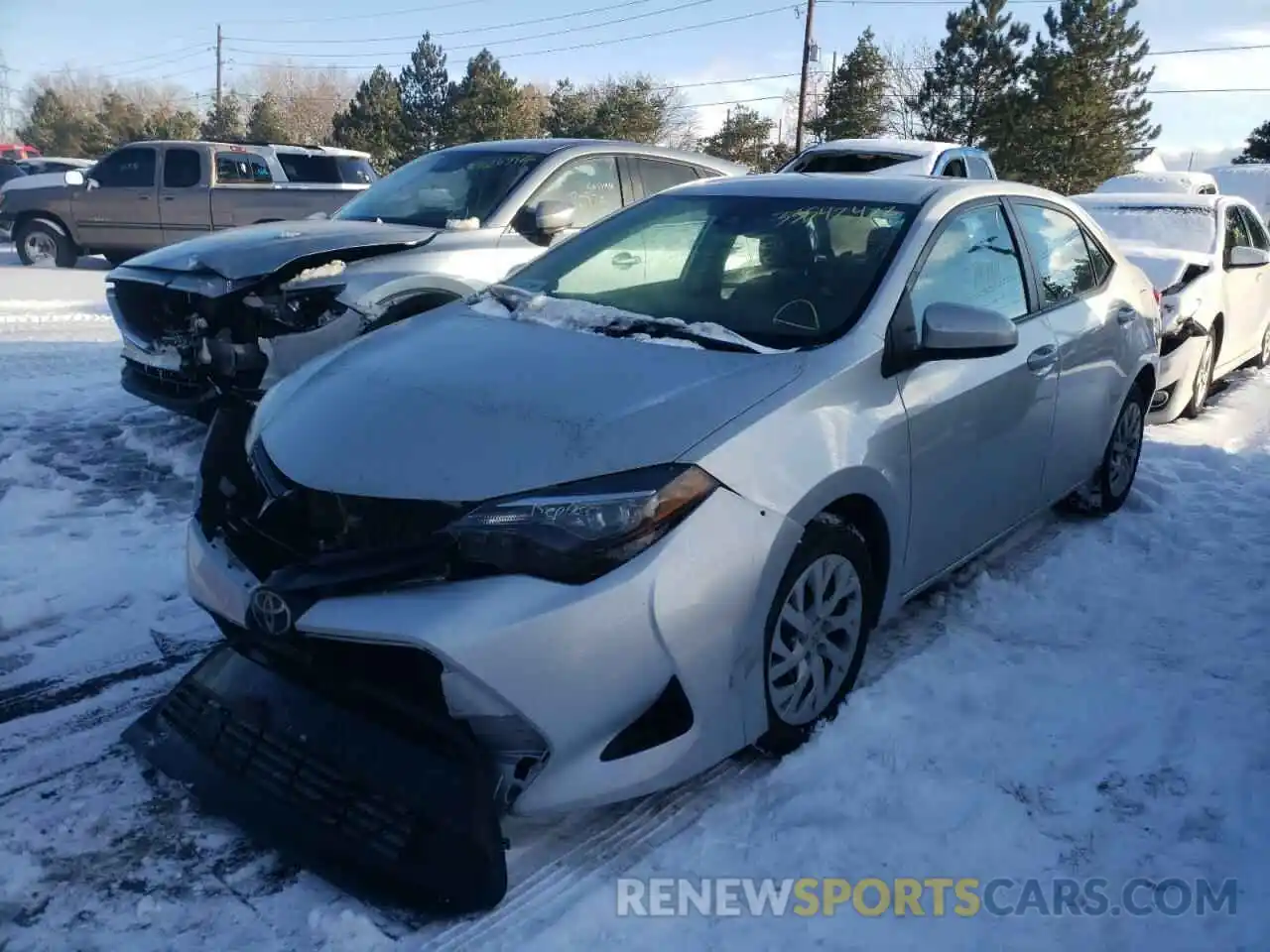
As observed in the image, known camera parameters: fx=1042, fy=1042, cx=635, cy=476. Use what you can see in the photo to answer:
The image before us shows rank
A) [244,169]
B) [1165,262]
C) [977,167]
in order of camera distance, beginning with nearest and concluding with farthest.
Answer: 1. [1165,262]
2. [977,167]
3. [244,169]

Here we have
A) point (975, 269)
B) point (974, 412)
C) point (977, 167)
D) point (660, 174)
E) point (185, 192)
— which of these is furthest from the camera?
point (185, 192)

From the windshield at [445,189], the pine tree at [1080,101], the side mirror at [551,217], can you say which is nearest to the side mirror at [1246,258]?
the side mirror at [551,217]

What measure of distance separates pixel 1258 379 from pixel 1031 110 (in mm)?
25467

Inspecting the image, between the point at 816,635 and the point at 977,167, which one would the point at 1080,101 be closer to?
the point at 977,167

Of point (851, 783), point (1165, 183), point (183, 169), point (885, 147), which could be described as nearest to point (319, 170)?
point (183, 169)

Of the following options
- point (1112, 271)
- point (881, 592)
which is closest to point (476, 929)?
point (881, 592)

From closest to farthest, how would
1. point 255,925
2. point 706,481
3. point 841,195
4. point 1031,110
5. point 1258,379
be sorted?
point 255,925 → point 706,481 → point 841,195 → point 1258,379 → point 1031,110

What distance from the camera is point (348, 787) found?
99.4 inches

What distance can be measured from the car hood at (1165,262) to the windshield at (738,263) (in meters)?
4.73

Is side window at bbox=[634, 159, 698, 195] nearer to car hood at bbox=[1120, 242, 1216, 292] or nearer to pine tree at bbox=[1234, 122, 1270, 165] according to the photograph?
car hood at bbox=[1120, 242, 1216, 292]

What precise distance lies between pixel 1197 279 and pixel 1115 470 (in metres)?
3.32

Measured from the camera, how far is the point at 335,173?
15086 mm

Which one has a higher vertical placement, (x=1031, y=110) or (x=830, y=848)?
(x=1031, y=110)

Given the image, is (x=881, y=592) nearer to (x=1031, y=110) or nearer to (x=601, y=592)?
(x=601, y=592)
